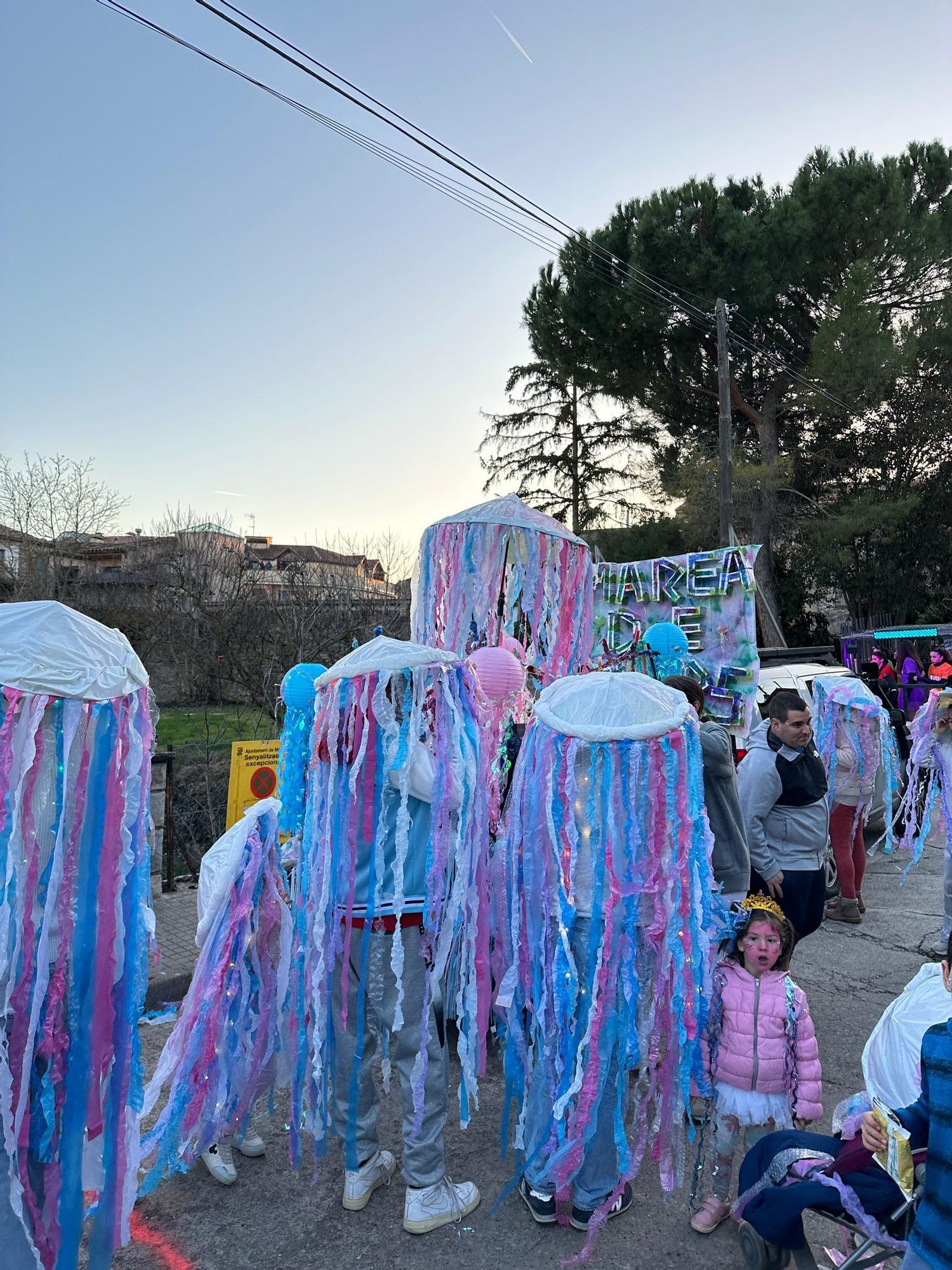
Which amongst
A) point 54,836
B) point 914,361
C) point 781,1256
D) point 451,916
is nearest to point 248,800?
point 451,916

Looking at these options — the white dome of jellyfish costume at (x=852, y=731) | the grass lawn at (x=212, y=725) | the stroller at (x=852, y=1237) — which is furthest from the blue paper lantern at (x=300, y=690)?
the grass lawn at (x=212, y=725)

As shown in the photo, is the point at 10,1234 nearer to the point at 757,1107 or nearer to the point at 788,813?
the point at 757,1107

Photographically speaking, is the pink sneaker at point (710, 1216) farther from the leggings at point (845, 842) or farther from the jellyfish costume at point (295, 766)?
the leggings at point (845, 842)

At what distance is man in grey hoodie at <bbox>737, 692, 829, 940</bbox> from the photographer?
345 cm

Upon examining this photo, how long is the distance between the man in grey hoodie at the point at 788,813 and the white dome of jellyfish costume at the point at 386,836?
53.4 inches

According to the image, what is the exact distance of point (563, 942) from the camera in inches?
96.2

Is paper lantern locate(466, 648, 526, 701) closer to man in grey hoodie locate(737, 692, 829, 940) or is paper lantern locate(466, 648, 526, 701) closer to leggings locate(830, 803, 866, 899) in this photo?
man in grey hoodie locate(737, 692, 829, 940)

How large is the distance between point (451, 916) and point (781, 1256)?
3.95 feet

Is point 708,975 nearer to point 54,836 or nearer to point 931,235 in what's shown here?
point 54,836

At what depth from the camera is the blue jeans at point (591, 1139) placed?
2438 mm

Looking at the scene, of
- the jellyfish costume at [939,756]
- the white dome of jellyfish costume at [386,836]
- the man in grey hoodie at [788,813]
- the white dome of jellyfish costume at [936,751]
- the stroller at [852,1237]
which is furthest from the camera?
the white dome of jellyfish costume at [936,751]

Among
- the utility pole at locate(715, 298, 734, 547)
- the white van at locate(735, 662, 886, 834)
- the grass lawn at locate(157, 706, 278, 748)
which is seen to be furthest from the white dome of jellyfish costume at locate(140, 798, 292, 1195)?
the utility pole at locate(715, 298, 734, 547)

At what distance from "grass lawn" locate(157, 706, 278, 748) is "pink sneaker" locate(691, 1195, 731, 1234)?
31.6ft

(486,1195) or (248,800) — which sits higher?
(248,800)
